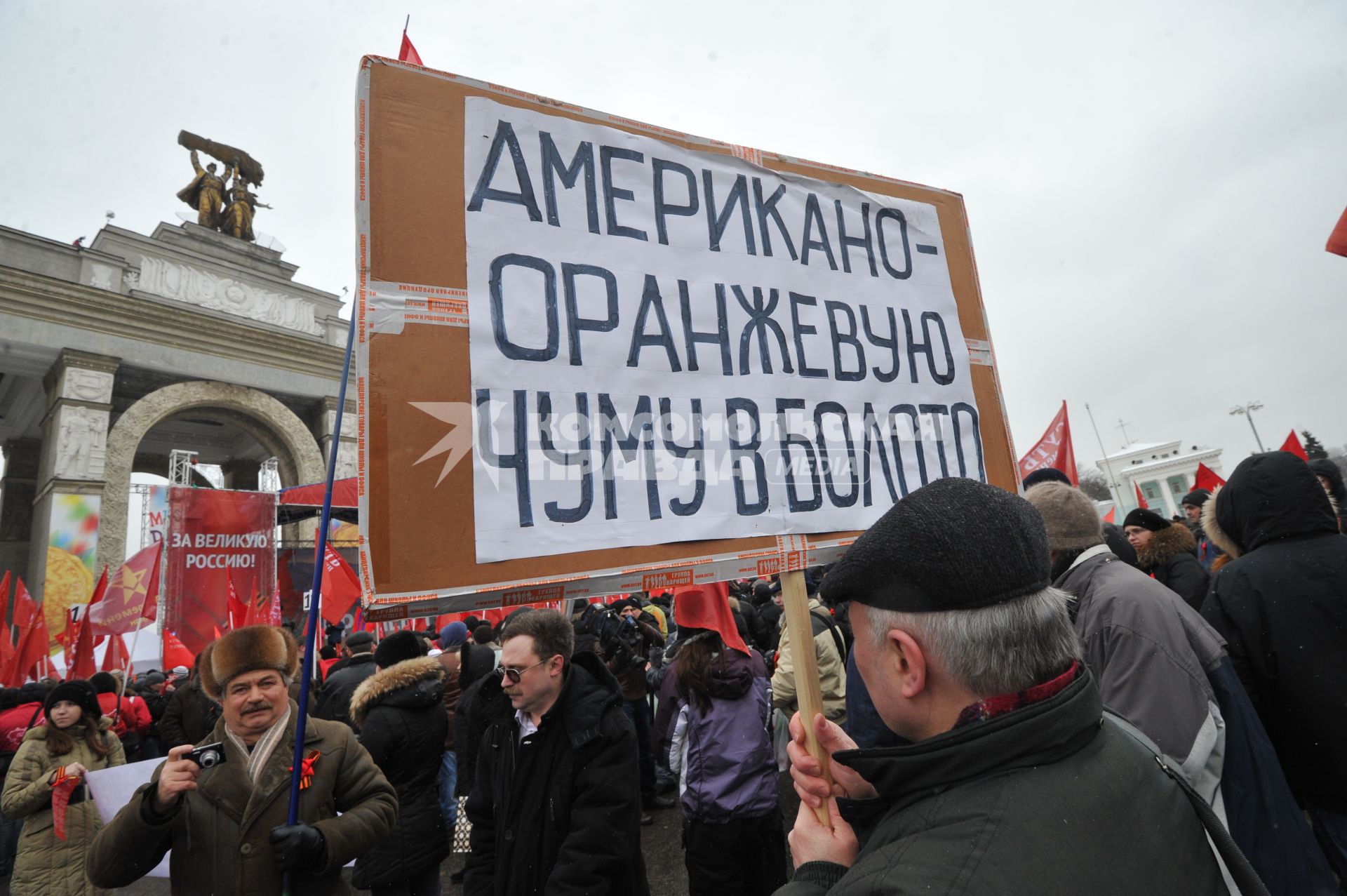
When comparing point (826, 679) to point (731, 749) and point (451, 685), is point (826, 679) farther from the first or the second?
point (451, 685)

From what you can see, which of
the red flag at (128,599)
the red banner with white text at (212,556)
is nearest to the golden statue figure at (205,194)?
the red banner with white text at (212,556)

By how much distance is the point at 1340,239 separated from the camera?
3.56m

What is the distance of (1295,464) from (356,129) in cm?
348

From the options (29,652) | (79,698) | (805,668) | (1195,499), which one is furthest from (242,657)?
(1195,499)

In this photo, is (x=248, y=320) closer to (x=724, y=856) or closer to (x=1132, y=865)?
(x=724, y=856)

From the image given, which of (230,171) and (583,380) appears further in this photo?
(230,171)

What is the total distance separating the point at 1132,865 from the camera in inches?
36.4

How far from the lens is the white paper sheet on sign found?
191 cm

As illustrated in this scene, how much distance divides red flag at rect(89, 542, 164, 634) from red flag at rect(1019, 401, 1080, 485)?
11.3m

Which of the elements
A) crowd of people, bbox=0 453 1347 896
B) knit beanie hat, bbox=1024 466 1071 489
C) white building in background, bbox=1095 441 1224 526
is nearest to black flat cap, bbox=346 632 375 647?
crowd of people, bbox=0 453 1347 896

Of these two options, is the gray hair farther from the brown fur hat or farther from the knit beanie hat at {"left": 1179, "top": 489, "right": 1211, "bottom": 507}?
the knit beanie hat at {"left": 1179, "top": 489, "right": 1211, "bottom": 507}

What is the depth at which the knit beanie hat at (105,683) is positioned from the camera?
6379 mm

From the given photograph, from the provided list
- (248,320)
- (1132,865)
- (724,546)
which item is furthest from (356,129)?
(248,320)

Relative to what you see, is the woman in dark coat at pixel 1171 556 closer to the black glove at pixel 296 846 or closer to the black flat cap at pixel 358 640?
the black glove at pixel 296 846
